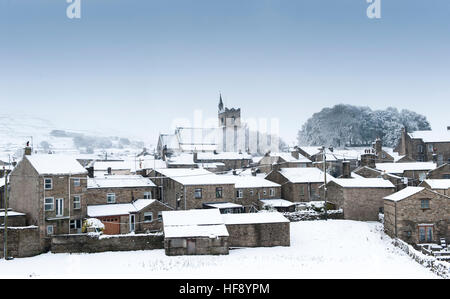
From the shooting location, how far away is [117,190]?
41.9 metres

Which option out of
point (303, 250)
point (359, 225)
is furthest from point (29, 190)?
point (359, 225)

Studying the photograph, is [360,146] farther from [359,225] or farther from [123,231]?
[123,231]

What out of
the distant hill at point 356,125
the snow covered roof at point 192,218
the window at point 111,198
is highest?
the distant hill at point 356,125

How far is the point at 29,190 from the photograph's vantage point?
34.2m

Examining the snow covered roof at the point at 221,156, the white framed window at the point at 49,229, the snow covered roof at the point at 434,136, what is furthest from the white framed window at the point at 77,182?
the snow covered roof at the point at 434,136

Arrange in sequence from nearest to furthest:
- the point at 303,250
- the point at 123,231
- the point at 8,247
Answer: the point at 8,247 < the point at 303,250 < the point at 123,231

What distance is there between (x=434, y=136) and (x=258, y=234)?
65.6m

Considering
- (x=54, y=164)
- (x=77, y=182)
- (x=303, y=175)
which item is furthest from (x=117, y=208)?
(x=303, y=175)

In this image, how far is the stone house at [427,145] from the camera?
79.6 metres

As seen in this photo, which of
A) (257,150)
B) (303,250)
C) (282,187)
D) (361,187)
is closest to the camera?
(303,250)

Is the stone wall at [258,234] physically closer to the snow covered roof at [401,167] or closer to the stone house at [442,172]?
the snow covered roof at [401,167]

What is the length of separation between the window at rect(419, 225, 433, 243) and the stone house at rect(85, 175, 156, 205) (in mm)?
28491

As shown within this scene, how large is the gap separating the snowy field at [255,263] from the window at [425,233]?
9.68 feet
